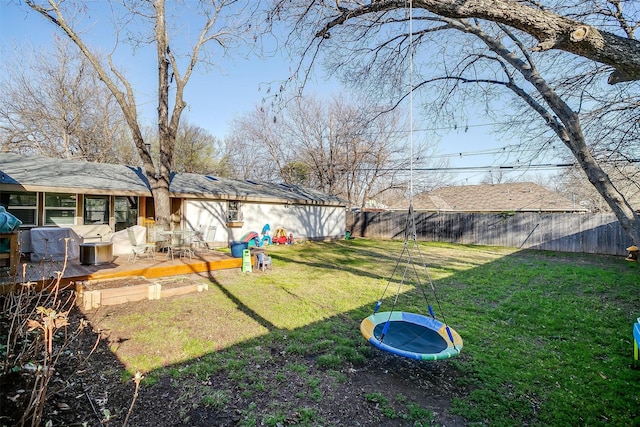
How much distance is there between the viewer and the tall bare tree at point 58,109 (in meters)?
16.3

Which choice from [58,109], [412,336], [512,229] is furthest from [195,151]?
[412,336]

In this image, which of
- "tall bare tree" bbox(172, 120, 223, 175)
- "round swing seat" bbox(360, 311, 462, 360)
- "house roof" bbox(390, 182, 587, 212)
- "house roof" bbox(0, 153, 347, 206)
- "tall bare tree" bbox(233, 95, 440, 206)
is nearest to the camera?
"round swing seat" bbox(360, 311, 462, 360)

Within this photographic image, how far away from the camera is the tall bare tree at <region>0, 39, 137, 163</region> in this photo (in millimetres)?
16344

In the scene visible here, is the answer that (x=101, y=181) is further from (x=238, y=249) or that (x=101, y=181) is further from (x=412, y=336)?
(x=412, y=336)

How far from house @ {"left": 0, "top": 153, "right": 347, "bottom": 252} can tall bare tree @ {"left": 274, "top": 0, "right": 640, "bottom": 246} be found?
27.3 ft

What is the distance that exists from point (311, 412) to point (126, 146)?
2271 centimetres

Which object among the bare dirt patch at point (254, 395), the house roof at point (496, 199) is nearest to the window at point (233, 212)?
the bare dirt patch at point (254, 395)

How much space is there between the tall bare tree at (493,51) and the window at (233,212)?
29.0 feet

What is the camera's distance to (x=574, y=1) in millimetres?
4328

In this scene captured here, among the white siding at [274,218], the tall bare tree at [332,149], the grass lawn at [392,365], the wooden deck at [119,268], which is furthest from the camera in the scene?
the tall bare tree at [332,149]

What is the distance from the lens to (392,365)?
148 inches

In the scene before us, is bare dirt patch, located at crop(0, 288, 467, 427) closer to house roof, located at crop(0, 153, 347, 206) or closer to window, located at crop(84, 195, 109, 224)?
house roof, located at crop(0, 153, 347, 206)

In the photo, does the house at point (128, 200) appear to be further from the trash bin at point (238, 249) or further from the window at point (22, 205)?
the trash bin at point (238, 249)

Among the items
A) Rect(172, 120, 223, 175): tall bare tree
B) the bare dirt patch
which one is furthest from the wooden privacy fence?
the bare dirt patch
